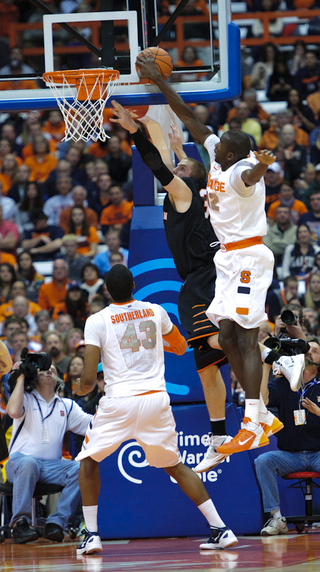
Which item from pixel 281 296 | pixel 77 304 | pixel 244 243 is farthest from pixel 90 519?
pixel 77 304

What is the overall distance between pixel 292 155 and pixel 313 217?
1640 mm

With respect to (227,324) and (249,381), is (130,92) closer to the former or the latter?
(227,324)

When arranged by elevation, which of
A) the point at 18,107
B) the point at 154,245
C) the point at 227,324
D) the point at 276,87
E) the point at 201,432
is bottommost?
the point at 201,432

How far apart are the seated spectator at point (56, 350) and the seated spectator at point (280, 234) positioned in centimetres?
384

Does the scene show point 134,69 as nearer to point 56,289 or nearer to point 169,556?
point 169,556

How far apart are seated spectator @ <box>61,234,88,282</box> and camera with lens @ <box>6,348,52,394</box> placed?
15.9 ft

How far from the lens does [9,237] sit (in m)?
14.1

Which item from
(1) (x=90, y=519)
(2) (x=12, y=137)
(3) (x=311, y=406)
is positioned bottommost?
(1) (x=90, y=519)

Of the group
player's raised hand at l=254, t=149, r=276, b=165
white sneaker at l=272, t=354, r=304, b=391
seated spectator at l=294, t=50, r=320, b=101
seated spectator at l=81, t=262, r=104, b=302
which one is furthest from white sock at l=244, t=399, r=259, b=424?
seated spectator at l=294, t=50, r=320, b=101

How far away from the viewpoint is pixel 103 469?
7.96 meters

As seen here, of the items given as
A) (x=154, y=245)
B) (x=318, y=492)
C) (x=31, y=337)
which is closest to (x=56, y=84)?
(x=154, y=245)

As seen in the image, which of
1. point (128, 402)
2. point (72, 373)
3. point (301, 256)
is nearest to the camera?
point (128, 402)

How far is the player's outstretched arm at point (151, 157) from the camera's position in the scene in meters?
6.84

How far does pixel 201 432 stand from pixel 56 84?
3440 millimetres
